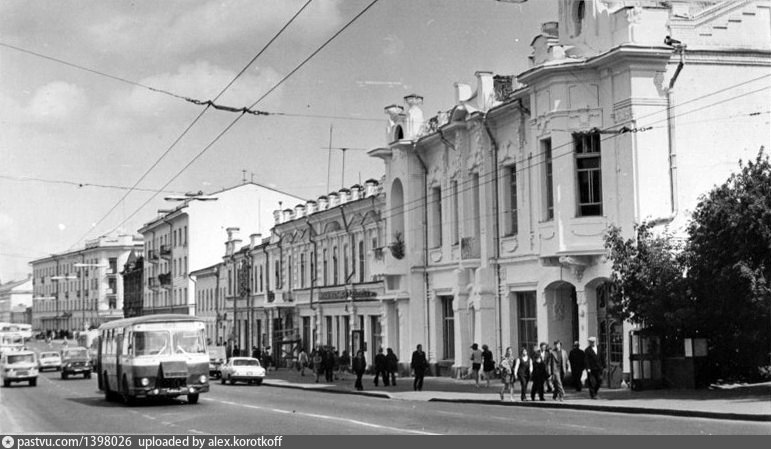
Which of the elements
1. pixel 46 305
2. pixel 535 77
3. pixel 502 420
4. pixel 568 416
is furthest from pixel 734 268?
pixel 46 305

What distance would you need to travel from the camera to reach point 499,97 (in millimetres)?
37531

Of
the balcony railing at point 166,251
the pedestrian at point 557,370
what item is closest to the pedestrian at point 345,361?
the pedestrian at point 557,370

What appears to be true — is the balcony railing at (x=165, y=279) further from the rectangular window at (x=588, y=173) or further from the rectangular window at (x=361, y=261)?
the rectangular window at (x=588, y=173)

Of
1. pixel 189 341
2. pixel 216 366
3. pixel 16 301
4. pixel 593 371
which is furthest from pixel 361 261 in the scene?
pixel 16 301

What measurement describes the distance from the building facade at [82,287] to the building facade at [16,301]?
10.7 feet

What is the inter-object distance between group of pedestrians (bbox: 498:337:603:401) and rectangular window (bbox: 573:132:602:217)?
435 cm

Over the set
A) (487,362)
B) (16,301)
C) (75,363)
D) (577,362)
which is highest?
(16,301)

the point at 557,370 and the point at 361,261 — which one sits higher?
the point at 361,261

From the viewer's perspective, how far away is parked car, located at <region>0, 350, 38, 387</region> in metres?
46.8

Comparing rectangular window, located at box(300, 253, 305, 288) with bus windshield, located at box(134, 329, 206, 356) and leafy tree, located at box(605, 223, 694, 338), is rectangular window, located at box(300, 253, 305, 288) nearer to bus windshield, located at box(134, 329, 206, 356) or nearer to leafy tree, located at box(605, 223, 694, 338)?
bus windshield, located at box(134, 329, 206, 356)

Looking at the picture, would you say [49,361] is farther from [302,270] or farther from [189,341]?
[189,341]

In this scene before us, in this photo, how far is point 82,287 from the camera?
93250 millimetres

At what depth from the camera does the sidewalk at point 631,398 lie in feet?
68.2

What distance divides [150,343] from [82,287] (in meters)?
68.1
